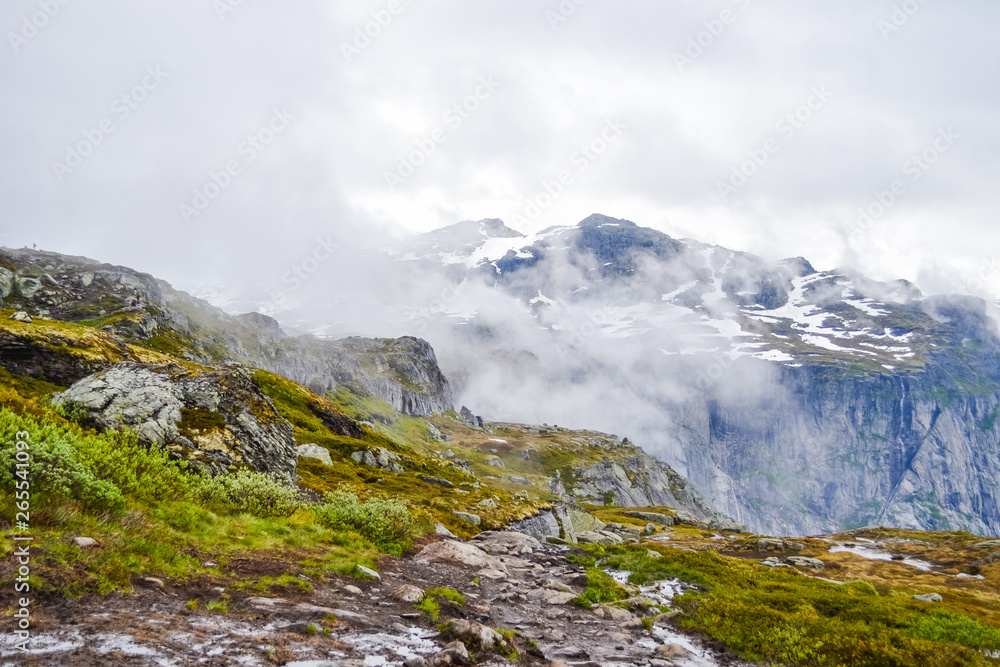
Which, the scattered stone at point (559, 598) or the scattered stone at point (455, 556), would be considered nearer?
the scattered stone at point (559, 598)

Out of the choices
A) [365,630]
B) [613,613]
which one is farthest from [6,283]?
[613,613]

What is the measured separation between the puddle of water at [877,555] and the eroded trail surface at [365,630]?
228 ft

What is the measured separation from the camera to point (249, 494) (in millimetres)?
19156

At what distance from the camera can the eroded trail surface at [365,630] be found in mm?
7352

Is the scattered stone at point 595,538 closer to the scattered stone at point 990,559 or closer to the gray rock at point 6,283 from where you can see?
the scattered stone at point 990,559

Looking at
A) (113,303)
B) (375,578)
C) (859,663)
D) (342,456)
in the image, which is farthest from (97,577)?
A: (113,303)

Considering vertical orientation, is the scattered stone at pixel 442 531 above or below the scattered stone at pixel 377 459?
above

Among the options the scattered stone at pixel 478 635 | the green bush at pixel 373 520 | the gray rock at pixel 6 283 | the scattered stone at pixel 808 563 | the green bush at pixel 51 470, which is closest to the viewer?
the green bush at pixel 51 470

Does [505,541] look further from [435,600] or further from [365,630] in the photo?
[365,630]

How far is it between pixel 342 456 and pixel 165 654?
163 feet

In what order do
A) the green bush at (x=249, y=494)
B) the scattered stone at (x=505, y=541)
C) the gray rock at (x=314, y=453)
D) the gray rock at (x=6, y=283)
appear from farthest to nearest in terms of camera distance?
the gray rock at (x=6, y=283) < the gray rock at (x=314, y=453) < the scattered stone at (x=505, y=541) < the green bush at (x=249, y=494)

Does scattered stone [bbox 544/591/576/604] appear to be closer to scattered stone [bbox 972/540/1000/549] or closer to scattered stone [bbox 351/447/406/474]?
scattered stone [bbox 351/447/406/474]

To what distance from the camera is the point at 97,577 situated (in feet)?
29.2

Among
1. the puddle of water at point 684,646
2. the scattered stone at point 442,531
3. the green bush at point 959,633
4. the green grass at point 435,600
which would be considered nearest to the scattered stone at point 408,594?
the green grass at point 435,600
